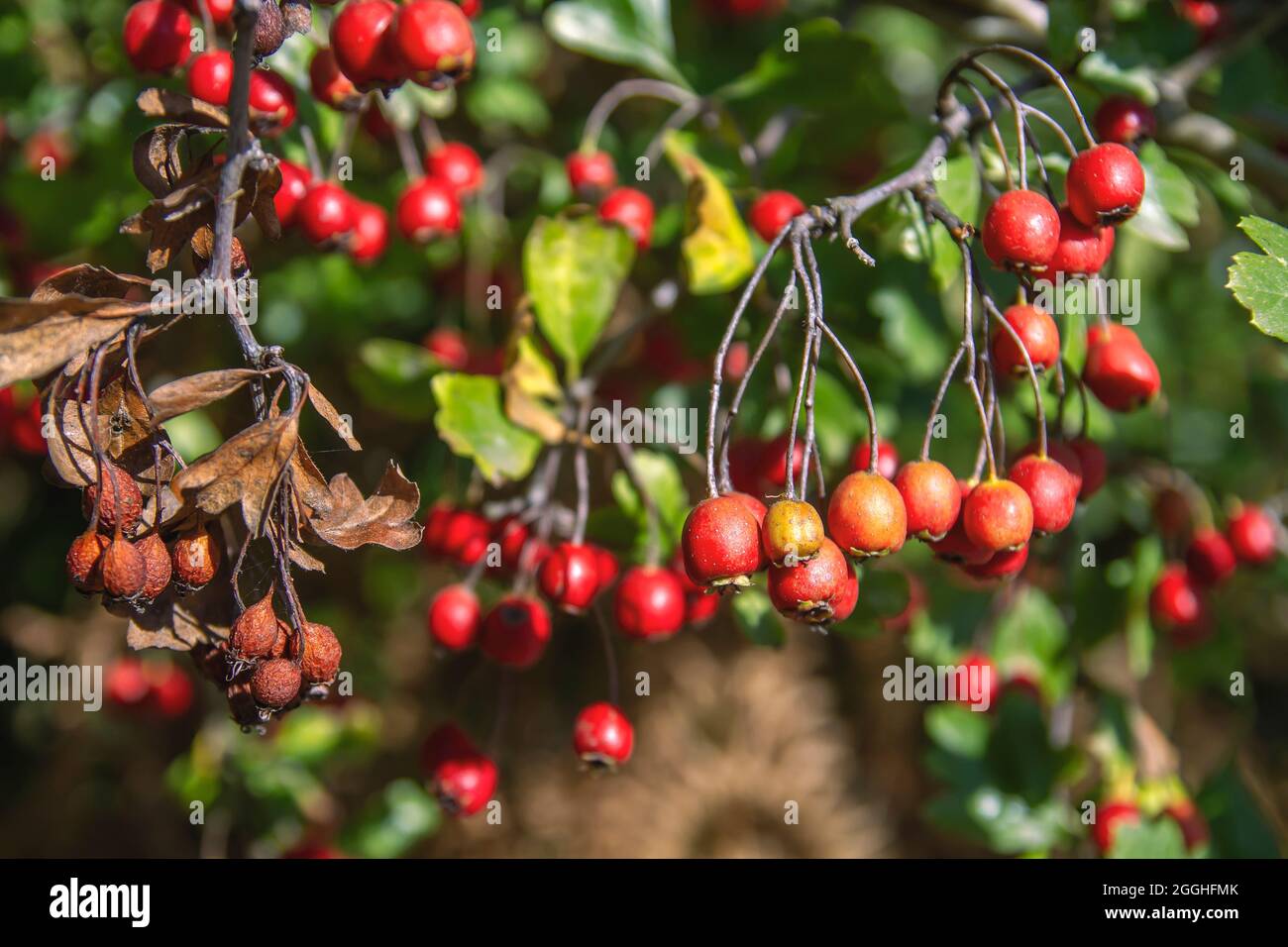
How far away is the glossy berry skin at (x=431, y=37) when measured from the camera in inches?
50.2

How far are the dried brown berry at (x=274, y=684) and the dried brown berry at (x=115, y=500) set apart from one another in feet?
0.64

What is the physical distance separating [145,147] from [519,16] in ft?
4.57

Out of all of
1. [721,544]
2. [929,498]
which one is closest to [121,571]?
[721,544]

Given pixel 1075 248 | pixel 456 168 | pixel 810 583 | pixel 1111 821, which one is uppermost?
pixel 456 168

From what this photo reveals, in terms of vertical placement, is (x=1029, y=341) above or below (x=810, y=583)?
above

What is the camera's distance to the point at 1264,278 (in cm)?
127

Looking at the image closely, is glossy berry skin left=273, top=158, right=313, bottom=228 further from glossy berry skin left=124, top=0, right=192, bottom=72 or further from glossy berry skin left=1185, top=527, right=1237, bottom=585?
glossy berry skin left=1185, top=527, right=1237, bottom=585

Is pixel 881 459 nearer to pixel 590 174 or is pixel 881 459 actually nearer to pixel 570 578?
pixel 570 578

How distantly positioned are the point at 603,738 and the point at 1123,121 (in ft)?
3.66

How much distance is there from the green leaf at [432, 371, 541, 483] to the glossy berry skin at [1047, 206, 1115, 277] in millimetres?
787

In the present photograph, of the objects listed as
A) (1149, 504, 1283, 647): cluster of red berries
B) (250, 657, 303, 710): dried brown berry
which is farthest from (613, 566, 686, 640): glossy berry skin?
(1149, 504, 1283, 647): cluster of red berries

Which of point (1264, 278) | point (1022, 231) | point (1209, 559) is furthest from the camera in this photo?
point (1209, 559)

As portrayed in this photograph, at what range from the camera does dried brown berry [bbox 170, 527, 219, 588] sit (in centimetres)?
110
